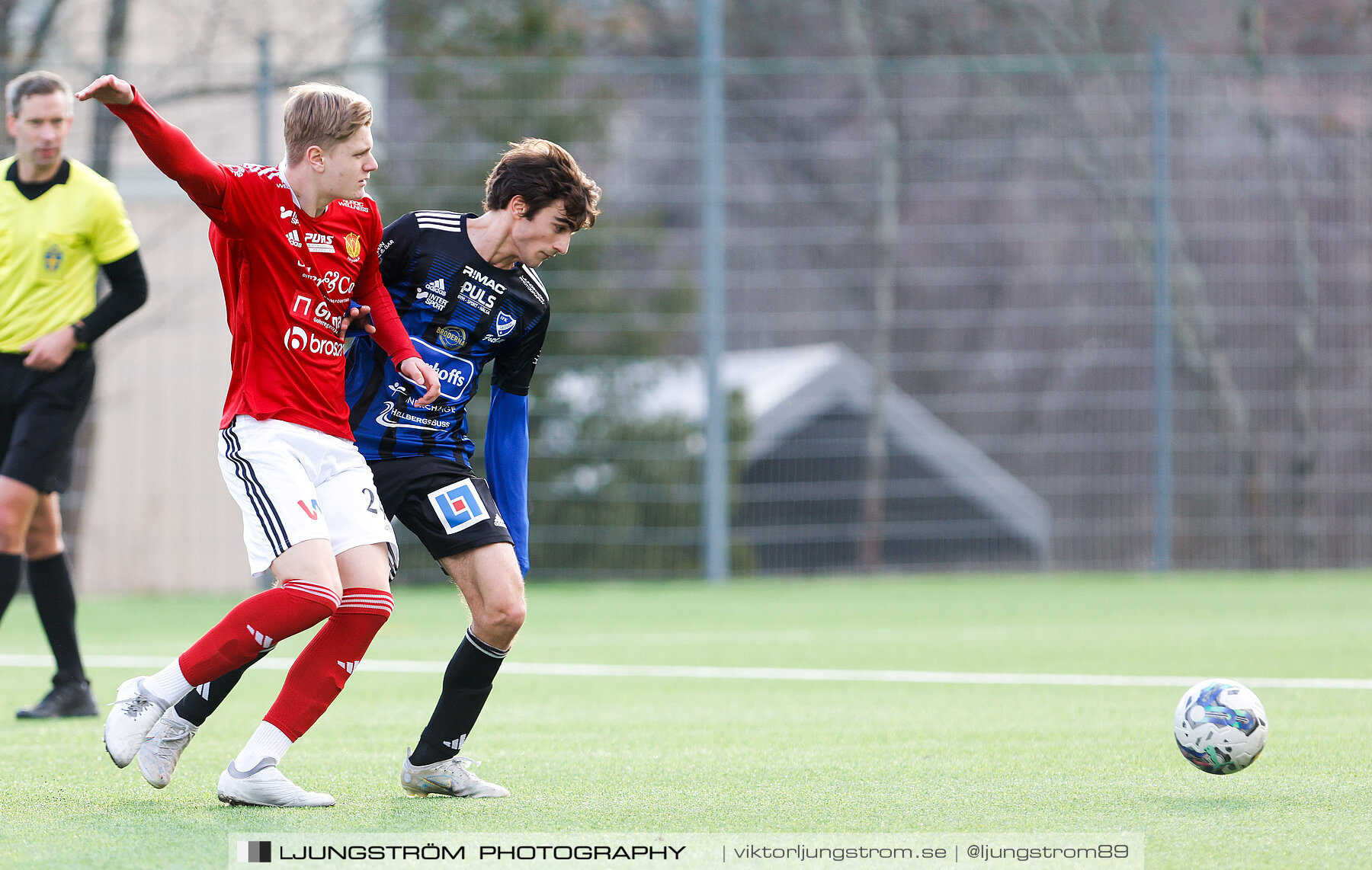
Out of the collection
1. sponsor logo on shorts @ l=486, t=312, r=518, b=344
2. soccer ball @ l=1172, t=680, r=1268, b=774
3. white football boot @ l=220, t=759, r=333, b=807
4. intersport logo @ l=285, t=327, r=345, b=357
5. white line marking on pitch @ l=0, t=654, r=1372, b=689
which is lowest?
white line marking on pitch @ l=0, t=654, r=1372, b=689

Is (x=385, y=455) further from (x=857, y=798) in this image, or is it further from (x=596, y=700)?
(x=596, y=700)

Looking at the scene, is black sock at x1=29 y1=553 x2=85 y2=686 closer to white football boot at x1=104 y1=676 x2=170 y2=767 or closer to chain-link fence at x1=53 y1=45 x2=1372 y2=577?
white football boot at x1=104 y1=676 x2=170 y2=767

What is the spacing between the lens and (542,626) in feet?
29.1

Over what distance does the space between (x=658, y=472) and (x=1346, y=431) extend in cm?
511

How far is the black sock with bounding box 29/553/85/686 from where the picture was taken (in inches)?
213

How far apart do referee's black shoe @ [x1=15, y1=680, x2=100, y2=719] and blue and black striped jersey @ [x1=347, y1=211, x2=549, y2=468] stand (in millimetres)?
1856

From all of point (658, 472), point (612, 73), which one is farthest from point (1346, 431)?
point (612, 73)

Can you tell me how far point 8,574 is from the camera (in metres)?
5.33

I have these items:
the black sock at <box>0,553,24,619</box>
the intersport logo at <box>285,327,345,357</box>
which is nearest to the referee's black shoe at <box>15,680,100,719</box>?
the black sock at <box>0,553,24,619</box>

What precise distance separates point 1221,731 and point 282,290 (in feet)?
8.36

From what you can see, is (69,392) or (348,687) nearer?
(69,392)

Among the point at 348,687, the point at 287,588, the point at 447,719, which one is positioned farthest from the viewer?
the point at 348,687

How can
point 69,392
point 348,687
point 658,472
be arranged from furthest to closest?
point 658,472 → point 348,687 → point 69,392

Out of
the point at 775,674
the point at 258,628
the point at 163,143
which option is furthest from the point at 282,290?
the point at 775,674
